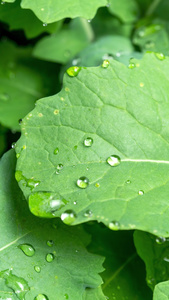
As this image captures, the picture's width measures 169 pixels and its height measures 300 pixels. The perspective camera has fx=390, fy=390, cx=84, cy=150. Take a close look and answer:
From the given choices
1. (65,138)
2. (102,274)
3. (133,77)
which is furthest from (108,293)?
(133,77)

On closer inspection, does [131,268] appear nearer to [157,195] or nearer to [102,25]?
[157,195]

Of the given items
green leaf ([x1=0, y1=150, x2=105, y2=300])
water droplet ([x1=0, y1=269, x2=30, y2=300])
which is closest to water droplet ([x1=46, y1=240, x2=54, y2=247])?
green leaf ([x1=0, y1=150, x2=105, y2=300])

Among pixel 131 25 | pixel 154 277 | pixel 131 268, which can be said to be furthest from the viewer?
pixel 131 25

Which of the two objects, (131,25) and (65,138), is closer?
(65,138)

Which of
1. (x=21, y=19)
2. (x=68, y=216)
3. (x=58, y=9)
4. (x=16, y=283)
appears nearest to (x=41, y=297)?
(x=16, y=283)

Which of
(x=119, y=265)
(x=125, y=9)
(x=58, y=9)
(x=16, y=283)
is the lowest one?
(x=119, y=265)

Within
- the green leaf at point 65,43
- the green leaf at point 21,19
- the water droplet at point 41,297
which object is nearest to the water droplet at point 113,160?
the water droplet at point 41,297

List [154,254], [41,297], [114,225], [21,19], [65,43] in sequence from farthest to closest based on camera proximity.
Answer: [65,43], [21,19], [154,254], [41,297], [114,225]

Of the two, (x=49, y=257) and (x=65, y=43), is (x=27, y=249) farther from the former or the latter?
(x=65, y=43)
